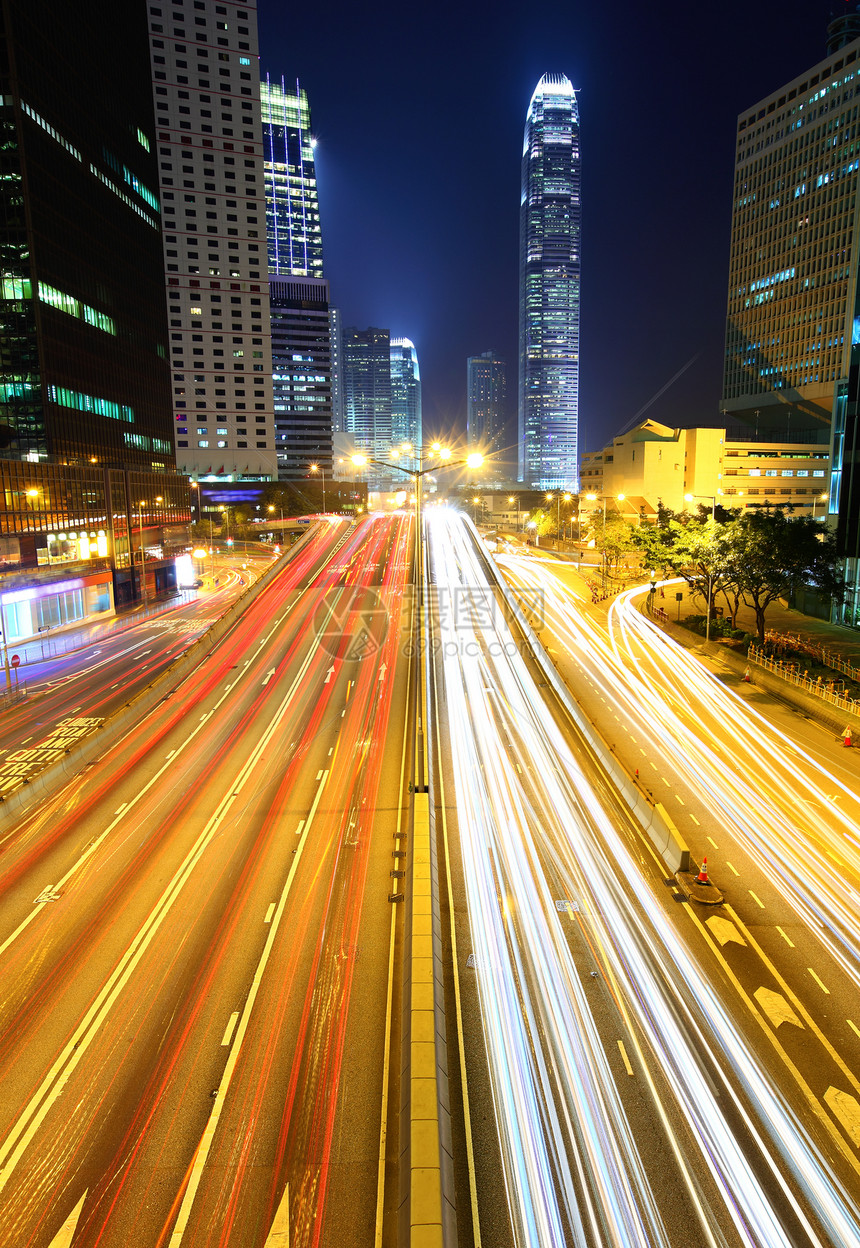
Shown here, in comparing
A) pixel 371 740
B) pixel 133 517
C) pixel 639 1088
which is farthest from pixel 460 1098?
pixel 133 517

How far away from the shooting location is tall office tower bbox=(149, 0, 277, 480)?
11738 centimetres

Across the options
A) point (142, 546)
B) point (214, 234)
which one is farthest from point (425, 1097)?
point (214, 234)

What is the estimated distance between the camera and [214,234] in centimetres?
12212

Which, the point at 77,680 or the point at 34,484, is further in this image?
the point at 34,484

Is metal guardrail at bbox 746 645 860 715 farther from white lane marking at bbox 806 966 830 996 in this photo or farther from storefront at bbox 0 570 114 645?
storefront at bbox 0 570 114 645

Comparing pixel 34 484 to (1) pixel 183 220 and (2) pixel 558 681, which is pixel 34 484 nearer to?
(2) pixel 558 681

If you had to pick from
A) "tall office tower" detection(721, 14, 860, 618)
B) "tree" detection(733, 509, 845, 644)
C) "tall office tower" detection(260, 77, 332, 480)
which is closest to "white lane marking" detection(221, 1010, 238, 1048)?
"tree" detection(733, 509, 845, 644)

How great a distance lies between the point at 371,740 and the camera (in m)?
23.3

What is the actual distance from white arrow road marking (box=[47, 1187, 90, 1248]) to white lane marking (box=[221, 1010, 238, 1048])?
8.70 ft

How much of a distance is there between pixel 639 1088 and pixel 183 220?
145895 millimetres

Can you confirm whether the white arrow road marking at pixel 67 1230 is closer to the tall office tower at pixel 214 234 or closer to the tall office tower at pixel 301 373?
the tall office tower at pixel 214 234

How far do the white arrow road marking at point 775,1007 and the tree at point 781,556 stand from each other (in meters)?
26.8

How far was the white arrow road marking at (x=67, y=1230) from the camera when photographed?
7.73 metres

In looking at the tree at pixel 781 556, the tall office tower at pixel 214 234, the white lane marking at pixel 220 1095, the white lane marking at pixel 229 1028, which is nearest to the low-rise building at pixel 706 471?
the tall office tower at pixel 214 234
